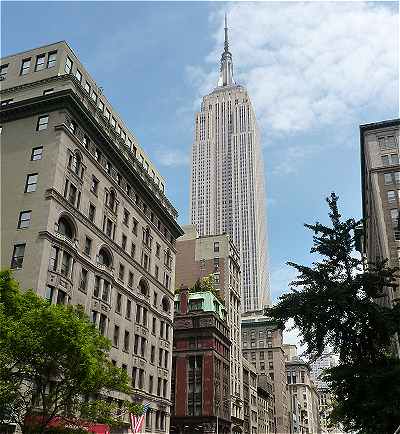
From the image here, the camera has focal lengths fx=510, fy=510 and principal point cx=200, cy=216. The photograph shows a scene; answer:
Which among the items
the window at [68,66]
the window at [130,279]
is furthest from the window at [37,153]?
the window at [130,279]

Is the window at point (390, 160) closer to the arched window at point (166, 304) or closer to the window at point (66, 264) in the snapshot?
the arched window at point (166, 304)

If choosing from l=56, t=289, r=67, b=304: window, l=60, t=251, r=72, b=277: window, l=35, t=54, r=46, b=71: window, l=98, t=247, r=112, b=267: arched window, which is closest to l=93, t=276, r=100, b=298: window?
l=98, t=247, r=112, b=267: arched window

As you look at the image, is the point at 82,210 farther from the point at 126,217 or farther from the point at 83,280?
the point at 126,217

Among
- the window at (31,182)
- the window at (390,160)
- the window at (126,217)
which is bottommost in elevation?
the window at (31,182)

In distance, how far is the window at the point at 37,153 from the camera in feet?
160

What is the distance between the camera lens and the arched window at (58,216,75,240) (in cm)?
4762

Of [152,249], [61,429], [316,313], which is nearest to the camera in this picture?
[61,429]

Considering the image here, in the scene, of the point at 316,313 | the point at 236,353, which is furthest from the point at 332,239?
the point at 236,353

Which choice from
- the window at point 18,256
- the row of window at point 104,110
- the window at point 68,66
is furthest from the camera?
the row of window at point 104,110

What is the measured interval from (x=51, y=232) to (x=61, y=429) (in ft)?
56.3

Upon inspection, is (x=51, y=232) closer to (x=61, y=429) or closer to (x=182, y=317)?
(x=61, y=429)

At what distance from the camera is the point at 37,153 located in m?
49.0

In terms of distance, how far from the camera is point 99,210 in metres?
54.3

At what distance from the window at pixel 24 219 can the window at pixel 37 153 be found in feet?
19.2
